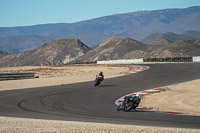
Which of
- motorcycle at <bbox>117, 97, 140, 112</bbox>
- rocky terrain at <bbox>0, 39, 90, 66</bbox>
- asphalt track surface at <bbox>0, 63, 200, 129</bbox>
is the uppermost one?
rocky terrain at <bbox>0, 39, 90, 66</bbox>

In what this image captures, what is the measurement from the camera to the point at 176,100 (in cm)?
1703

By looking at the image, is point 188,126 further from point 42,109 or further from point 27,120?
point 42,109

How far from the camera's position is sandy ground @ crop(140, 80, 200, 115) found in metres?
14.5

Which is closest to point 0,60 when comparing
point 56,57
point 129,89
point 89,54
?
point 56,57

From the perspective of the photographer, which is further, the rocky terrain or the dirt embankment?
the rocky terrain

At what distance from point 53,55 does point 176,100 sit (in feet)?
532

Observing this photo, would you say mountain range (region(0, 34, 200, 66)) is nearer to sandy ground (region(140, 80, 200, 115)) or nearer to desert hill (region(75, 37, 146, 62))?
desert hill (region(75, 37, 146, 62))

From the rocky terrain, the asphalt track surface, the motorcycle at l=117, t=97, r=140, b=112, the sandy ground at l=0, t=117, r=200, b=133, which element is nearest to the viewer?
the sandy ground at l=0, t=117, r=200, b=133

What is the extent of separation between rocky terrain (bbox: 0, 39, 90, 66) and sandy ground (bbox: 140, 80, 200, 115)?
145m

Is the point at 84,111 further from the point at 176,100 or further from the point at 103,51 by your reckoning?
the point at 103,51

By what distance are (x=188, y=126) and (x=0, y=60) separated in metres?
194

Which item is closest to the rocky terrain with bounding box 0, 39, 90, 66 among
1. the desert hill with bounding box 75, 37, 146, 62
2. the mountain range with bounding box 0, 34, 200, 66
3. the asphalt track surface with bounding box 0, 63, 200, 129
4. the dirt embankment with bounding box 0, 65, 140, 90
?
the mountain range with bounding box 0, 34, 200, 66

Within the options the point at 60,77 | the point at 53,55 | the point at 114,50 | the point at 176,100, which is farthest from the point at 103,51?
the point at 176,100

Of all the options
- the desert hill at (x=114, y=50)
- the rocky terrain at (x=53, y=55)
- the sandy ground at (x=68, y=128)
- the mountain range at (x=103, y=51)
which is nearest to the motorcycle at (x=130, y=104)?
the sandy ground at (x=68, y=128)
